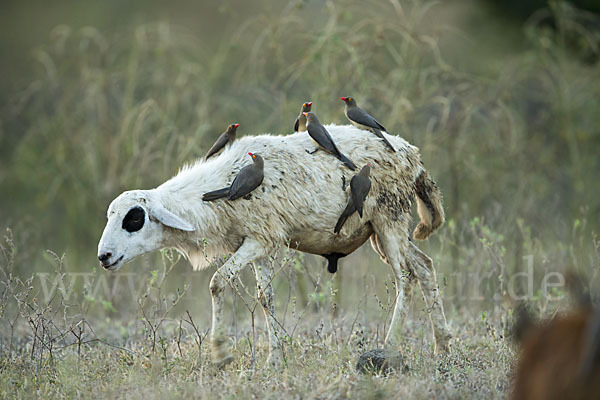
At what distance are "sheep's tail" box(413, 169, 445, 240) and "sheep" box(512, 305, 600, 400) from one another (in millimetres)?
3688

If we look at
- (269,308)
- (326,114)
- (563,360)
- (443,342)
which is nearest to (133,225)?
(269,308)

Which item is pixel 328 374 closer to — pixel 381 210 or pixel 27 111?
pixel 381 210

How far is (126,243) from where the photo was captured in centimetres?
599

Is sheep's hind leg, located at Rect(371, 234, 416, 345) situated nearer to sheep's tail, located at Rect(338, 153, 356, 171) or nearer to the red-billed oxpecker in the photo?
the red-billed oxpecker

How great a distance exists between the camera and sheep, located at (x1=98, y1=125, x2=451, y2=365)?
6.07 metres

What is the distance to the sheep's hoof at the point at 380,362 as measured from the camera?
5.77 m

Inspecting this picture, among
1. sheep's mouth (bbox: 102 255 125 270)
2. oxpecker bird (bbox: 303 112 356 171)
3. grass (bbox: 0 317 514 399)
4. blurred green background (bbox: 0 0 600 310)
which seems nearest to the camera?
grass (bbox: 0 317 514 399)

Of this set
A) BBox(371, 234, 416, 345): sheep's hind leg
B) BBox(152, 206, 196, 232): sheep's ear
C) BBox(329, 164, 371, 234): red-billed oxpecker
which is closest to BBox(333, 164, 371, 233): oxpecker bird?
BBox(329, 164, 371, 234): red-billed oxpecker

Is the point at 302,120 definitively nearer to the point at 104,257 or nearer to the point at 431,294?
the point at 431,294

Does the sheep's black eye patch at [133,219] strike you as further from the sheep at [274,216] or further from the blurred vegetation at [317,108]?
the blurred vegetation at [317,108]

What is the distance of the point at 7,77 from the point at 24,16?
7.45 metres

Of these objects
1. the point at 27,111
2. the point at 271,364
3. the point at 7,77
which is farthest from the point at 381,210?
the point at 7,77

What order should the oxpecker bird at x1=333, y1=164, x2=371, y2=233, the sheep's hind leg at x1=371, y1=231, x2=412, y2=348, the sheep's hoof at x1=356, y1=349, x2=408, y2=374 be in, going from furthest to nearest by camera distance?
the sheep's hind leg at x1=371, y1=231, x2=412, y2=348 < the oxpecker bird at x1=333, y1=164, x2=371, y2=233 < the sheep's hoof at x1=356, y1=349, x2=408, y2=374

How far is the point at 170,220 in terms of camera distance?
6062 millimetres
